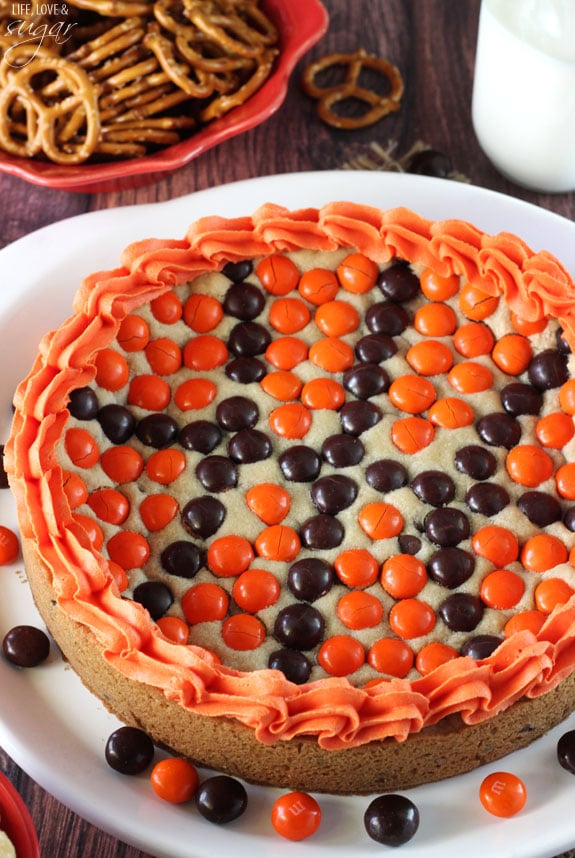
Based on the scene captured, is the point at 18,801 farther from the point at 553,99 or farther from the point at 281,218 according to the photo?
the point at 553,99

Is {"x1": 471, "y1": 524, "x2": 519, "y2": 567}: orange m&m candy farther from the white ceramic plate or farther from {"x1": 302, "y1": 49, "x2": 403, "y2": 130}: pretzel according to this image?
{"x1": 302, "y1": 49, "x2": 403, "y2": 130}: pretzel

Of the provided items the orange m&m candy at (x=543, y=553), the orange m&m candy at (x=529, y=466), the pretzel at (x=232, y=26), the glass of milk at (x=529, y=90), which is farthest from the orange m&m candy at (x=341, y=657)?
the pretzel at (x=232, y=26)

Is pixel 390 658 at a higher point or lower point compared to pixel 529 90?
lower

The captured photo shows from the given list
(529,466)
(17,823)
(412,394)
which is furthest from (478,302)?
(17,823)

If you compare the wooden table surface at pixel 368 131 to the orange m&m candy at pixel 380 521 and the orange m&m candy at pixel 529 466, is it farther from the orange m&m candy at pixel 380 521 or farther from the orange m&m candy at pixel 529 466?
the orange m&m candy at pixel 380 521

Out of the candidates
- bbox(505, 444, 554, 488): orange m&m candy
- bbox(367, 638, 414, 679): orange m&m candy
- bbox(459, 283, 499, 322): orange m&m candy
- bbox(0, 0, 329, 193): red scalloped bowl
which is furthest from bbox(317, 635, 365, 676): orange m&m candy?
bbox(0, 0, 329, 193): red scalloped bowl

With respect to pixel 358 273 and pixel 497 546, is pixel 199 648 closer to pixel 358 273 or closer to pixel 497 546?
pixel 497 546
